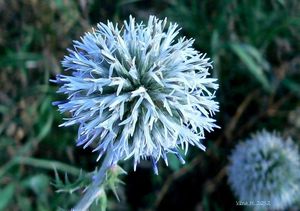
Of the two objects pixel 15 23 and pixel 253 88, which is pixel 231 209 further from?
pixel 15 23

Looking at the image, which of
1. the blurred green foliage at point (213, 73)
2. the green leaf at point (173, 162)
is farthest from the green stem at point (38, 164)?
the green leaf at point (173, 162)

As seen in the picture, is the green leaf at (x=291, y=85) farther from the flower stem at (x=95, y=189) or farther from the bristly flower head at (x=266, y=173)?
the flower stem at (x=95, y=189)

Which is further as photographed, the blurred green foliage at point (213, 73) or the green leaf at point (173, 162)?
the blurred green foliage at point (213, 73)

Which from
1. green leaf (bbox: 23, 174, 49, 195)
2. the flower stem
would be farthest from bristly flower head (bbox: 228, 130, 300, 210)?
the flower stem

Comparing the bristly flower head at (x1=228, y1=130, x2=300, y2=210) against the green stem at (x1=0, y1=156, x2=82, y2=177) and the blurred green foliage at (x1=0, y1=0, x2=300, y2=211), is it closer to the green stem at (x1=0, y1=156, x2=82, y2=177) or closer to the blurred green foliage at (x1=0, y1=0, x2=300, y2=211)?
the blurred green foliage at (x1=0, y1=0, x2=300, y2=211)

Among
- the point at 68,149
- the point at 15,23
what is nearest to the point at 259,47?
the point at 68,149

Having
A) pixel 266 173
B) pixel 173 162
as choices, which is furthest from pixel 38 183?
pixel 266 173
